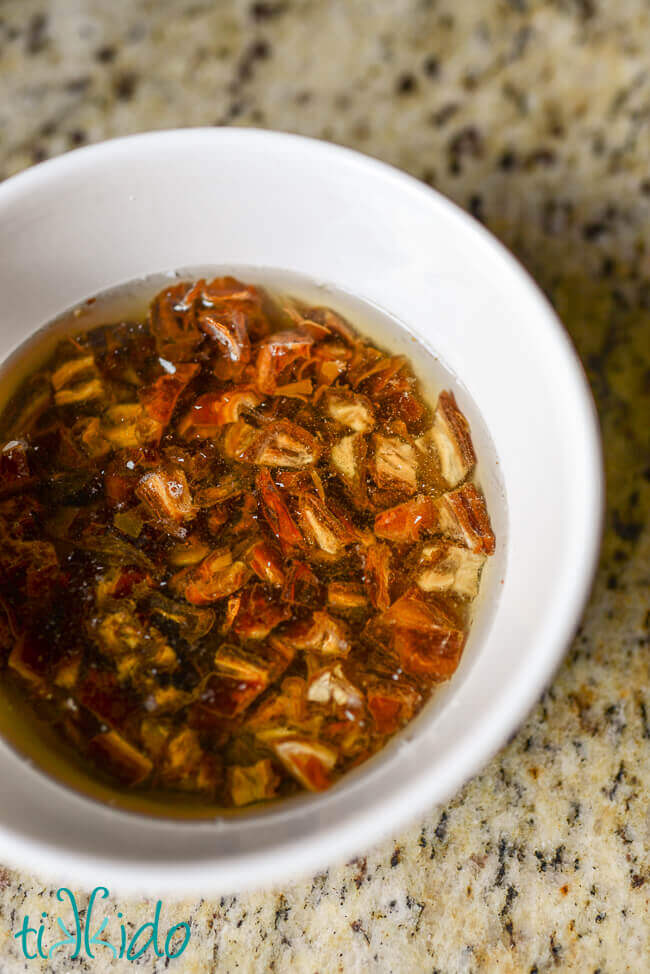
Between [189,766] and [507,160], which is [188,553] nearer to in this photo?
[189,766]

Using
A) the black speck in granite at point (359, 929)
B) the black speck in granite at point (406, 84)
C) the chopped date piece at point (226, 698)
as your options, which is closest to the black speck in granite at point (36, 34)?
the black speck in granite at point (406, 84)

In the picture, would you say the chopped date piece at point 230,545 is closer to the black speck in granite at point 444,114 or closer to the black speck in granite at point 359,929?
the black speck in granite at point 359,929

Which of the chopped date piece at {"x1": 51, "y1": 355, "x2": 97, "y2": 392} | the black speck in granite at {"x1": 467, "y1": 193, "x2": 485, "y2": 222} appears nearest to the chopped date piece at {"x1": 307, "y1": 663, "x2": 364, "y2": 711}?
the chopped date piece at {"x1": 51, "y1": 355, "x2": 97, "y2": 392}

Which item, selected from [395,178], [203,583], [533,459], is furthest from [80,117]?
[533,459]

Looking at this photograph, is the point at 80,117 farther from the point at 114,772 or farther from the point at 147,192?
the point at 114,772

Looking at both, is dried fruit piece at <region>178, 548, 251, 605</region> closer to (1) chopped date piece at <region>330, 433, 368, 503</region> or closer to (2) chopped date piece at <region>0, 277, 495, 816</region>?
(2) chopped date piece at <region>0, 277, 495, 816</region>

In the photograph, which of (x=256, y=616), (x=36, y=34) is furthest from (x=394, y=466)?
(x=36, y=34)

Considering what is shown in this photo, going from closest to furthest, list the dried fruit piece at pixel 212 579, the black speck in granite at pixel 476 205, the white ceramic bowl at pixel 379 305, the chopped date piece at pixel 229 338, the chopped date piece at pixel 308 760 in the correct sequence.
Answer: the white ceramic bowl at pixel 379 305, the chopped date piece at pixel 308 760, the dried fruit piece at pixel 212 579, the chopped date piece at pixel 229 338, the black speck in granite at pixel 476 205
